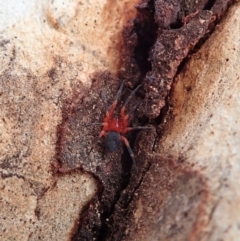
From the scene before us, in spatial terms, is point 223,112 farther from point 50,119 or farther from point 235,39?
point 50,119

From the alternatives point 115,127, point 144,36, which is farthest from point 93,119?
point 144,36

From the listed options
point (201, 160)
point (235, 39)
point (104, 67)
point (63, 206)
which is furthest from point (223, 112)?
point (63, 206)

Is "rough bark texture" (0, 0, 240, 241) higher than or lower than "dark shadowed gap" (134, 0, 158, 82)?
lower

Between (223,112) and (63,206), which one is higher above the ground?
(223,112)

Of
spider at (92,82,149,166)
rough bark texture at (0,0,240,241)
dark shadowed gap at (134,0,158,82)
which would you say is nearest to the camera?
rough bark texture at (0,0,240,241)

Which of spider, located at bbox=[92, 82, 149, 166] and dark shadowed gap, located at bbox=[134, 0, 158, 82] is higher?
dark shadowed gap, located at bbox=[134, 0, 158, 82]

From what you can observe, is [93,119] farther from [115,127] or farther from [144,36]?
[144,36]

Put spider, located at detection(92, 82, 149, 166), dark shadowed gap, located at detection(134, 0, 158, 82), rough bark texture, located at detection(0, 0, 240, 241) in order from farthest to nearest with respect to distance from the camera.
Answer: dark shadowed gap, located at detection(134, 0, 158, 82)
spider, located at detection(92, 82, 149, 166)
rough bark texture, located at detection(0, 0, 240, 241)

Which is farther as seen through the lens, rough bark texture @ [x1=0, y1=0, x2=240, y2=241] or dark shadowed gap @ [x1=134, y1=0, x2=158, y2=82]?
dark shadowed gap @ [x1=134, y1=0, x2=158, y2=82]
